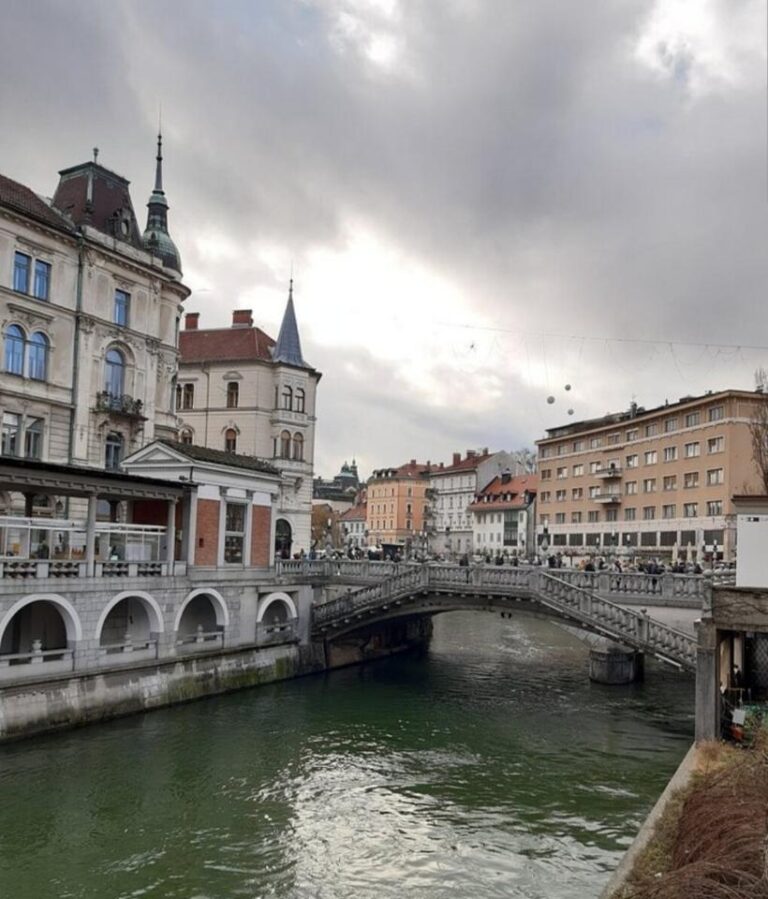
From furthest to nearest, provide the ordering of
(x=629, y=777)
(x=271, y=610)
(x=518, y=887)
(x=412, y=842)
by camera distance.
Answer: (x=271, y=610) < (x=629, y=777) < (x=412, y=842) < (x=518, y=887)

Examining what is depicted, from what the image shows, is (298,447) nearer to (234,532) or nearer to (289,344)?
(289,344)

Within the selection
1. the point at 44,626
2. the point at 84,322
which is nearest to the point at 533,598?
the point at 44,626

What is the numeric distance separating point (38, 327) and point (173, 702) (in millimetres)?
21130

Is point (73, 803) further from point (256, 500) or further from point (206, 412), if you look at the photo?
point (206, 412)

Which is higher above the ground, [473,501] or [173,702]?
[473,501]

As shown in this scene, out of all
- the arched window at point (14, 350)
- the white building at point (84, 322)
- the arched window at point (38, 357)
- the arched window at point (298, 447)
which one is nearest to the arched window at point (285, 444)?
the arched window at point (298, 447)

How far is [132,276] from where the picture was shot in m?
48.7

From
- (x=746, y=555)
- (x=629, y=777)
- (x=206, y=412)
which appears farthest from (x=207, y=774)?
(x=206, y=412)

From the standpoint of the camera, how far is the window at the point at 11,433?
41656 millimetres

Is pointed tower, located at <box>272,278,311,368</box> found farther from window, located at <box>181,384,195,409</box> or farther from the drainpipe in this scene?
the drainpipe

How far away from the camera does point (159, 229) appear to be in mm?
54719

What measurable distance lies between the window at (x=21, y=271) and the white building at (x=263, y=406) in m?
27.1

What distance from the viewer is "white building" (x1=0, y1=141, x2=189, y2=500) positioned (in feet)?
138

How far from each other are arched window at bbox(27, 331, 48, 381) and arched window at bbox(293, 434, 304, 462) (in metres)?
27.5
